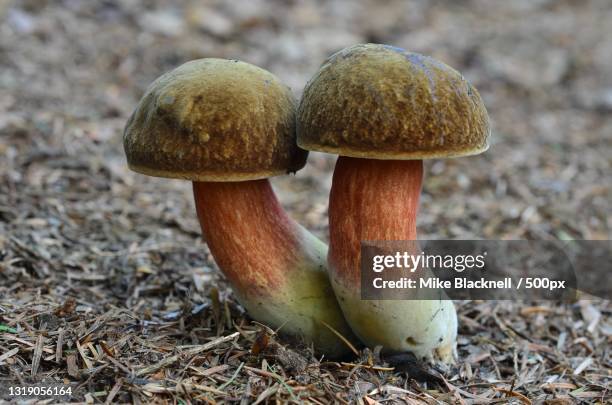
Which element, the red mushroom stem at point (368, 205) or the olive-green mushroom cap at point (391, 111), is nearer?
the olive-green mushroom cap at point (391, 111)

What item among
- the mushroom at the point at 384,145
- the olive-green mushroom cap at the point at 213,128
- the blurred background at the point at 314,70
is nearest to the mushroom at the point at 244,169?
the olive-green mushroom cap at the point at 213,128

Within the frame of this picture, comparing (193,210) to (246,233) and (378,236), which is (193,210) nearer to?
(246,233)

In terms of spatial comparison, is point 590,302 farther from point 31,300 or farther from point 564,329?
point 31,300

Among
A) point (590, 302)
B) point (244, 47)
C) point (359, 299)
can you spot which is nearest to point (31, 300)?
point (359, 299)

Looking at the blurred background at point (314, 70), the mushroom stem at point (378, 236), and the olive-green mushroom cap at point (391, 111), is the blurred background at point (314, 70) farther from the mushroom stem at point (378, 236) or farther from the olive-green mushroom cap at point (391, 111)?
the olive-green mushroom cap at point (391, 111)

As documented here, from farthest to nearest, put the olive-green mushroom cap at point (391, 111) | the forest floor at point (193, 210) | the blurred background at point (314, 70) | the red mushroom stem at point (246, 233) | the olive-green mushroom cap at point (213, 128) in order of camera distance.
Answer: the blurred background at point (314, 70) < the red mushroom stem at point (246, 233) < the forest floor at point (193, 210) < the olive-green mushroom cap at point (213, 128) < the olive-green mushroom cap at point (391, 111)

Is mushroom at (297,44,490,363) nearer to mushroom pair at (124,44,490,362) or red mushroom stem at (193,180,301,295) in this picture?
mushroom pair at (124,44,490,362)
